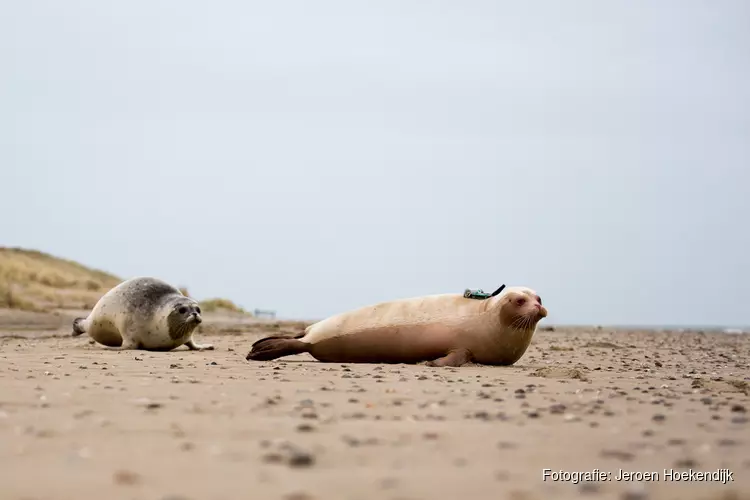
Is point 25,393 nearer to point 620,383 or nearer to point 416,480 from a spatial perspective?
point 416,480

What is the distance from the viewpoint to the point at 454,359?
29.9ft

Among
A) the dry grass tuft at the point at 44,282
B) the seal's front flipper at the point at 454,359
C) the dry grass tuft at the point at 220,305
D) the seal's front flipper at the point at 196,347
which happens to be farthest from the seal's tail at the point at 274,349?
the dry grass tuft at the point at 220,305

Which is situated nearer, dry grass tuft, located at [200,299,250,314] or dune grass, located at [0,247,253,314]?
dune grass, located at [0,247,253,314]

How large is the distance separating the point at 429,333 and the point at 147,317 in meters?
4.28

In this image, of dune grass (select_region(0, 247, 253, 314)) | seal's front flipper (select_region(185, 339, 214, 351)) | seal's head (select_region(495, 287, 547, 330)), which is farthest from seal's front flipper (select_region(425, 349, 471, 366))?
dune grass (select_region(0, 247, 253, 314))

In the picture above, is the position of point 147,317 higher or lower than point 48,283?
lower

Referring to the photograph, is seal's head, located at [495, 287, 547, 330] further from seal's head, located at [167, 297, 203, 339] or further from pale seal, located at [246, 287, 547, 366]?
seal's head, located at [167, 297, 203, 339]

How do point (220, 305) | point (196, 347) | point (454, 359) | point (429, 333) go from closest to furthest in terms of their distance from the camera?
1. point (454, 359)
2. point (429, 333)
3. point (196, 347)
4. point (220, 305)

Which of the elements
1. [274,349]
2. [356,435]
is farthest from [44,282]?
[356,435]

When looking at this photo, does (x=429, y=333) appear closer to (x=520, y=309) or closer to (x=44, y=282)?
(x=520, y=309)

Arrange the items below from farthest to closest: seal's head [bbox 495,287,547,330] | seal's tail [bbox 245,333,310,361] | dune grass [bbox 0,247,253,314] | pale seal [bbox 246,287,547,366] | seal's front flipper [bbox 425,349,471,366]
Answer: dune grass [bbox 0,247,253,314]
seal's tail [bbox 245,333,310,361]
pale seal [bbox 246,287,547,366]
seal's head [bbox 495,287,547,330]
seal's front flipper [bbox 425,349,471,366]

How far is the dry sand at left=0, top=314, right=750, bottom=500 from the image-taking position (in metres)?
3.30

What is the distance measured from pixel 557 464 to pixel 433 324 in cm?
577

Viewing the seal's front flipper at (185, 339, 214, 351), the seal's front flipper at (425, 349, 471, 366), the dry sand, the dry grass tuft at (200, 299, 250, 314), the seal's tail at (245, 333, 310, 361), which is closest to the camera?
the dry sand
